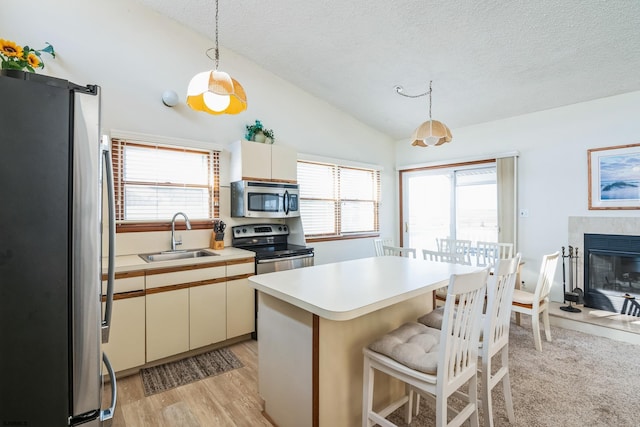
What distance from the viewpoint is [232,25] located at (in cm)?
304

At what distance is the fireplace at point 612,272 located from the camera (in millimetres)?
3311

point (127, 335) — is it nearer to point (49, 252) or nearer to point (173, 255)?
point (173, 255)

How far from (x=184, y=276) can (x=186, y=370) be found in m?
0.79

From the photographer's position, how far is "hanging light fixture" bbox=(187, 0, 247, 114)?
1.83 meters

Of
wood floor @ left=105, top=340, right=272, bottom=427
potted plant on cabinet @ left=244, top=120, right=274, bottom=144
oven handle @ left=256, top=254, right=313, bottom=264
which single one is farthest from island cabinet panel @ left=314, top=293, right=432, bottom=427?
potted plant on cabinet @ left=244, top=120, right=274, bottom=144

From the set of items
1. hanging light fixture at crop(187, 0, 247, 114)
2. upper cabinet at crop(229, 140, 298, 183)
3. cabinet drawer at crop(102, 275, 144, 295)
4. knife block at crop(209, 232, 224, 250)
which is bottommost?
cabinet drawer at crop(102, 275, 144, 295)

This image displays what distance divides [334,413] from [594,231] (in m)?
3.81

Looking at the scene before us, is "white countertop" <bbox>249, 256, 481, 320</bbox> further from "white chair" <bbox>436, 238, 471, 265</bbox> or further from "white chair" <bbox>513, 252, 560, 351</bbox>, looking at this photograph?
"white chair" <bbox>436, 238, 471, 265</bbox>

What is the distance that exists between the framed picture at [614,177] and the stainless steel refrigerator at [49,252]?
4737mm

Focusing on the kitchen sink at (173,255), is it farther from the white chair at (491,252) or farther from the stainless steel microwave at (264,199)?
the white chair at (491,252)

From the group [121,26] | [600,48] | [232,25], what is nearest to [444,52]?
[600,48]

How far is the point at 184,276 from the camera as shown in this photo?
2631mm

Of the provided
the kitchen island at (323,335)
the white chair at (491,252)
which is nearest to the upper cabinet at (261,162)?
the kitchen island at (323,335)

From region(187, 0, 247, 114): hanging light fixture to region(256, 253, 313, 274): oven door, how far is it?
5.21 feet
